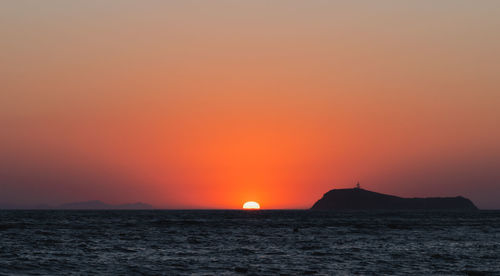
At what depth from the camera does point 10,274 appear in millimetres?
38531

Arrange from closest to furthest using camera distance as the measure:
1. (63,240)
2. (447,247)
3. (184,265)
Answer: (184,265)
(447,247)
(63,240)

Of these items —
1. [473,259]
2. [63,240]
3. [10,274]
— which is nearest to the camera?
[10,274]

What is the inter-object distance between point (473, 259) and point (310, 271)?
1732 cm

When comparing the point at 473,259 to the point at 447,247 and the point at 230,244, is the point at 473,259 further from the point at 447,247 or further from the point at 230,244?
the point at 230,244

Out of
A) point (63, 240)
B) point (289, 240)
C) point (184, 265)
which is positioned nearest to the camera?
point (184, 265)

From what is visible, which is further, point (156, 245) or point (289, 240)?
point (289, 240)

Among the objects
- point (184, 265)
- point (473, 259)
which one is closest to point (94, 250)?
point (184, 265)

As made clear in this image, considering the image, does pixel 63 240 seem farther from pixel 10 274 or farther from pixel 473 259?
pixel 473 259

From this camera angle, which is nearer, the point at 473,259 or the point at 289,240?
the point at 473,259

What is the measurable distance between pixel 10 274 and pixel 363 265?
26.3 m

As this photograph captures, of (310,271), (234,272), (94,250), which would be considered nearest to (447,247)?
(310,271)

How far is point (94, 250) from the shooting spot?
55125 millimetres

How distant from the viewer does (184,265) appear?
148 feet

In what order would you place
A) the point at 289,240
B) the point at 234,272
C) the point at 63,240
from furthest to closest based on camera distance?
the point at 289,240
the point at 63,240
the point at 234,272
